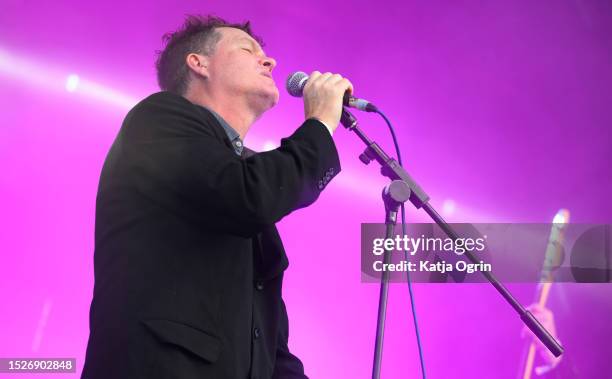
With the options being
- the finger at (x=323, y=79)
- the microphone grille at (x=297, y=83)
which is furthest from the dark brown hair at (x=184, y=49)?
the finger at (x=323, y=79)

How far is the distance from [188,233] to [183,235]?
0.01 meters

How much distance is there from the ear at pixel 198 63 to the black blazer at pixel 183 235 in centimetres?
46

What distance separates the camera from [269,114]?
2.76 m

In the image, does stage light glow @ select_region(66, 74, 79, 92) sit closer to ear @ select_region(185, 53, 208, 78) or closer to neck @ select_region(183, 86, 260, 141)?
ear @ select_region(185, 53, 208, 78)

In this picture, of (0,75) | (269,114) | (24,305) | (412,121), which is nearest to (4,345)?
(24,305)

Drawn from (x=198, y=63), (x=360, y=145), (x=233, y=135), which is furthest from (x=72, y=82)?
(x=233, y=135)

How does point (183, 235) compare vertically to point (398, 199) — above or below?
below

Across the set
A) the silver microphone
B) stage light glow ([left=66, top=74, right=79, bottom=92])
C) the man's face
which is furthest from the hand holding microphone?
stage light glow ([left=66, top=74, right=79, bottom=92])

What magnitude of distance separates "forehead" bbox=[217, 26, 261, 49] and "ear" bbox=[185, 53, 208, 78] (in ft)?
0.30

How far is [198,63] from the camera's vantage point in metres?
1.73

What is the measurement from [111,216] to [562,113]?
2400mm

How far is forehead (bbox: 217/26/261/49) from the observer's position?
5.78 ft

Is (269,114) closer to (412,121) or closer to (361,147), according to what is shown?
(361,147)

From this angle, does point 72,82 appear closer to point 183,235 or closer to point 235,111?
point 235,111
